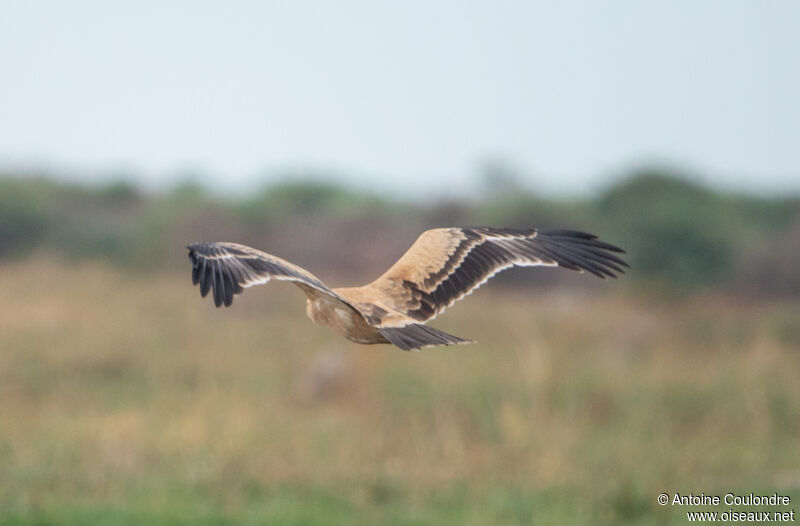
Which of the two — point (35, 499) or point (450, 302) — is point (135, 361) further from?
point (450, 302)

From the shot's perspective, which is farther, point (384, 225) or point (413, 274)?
point (384, 225)

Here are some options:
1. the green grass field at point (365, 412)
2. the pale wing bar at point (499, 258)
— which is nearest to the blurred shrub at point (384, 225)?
the green grass field at point (365, 412)

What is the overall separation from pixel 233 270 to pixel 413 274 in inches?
35.4

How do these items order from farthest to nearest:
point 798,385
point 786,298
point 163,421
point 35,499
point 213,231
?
point 213,231 < point 786,298 < point 798,385 < point 163,421 < point 35,499

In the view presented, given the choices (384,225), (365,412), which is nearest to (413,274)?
(365,412)

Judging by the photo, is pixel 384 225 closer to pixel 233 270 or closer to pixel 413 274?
pixel 413 274

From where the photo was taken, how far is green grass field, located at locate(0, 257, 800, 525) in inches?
524

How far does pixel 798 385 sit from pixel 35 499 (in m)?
12.8

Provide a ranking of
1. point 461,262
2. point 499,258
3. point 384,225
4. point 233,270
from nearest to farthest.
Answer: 1. point 233,270
2. point 461,262
3. point 499,258
4. point 384,225

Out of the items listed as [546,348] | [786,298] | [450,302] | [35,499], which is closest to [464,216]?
[786,298]

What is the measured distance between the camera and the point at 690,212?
34.5 meters

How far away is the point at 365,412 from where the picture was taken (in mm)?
17812

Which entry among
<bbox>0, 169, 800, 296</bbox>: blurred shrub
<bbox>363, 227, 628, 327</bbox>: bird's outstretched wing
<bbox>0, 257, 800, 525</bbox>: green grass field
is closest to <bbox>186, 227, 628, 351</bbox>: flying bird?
<bbox>363, 227, 628, 327</bbox>: bird's outstretched wing

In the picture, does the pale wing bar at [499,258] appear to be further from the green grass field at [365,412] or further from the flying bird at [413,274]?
the green grass field at [365,412]
